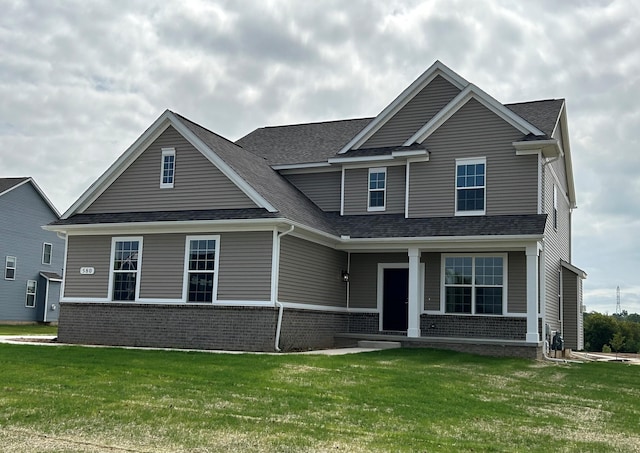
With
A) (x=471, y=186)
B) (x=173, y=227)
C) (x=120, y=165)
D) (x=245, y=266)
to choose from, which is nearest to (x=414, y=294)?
(x=471, y=186)

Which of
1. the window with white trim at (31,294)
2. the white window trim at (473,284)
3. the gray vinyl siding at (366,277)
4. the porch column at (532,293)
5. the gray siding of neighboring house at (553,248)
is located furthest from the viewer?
the window with white trim at (31,294)

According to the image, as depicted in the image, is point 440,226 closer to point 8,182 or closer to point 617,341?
point 617,341

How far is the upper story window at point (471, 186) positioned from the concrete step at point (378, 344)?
13.9 feet

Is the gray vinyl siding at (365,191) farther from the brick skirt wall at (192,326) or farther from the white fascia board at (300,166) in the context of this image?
the brick skirt wall at (192,326)

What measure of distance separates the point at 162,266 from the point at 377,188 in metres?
7.28

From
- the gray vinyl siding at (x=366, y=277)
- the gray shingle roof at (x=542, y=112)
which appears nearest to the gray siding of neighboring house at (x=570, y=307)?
the gray shingle roof at (x=542, y=112)

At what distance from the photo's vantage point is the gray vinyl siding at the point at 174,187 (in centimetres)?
1989

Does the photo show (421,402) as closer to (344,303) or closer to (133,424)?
(133,424)

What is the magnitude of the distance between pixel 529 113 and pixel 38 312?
3098cm

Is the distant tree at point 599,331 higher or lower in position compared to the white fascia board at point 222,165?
lower

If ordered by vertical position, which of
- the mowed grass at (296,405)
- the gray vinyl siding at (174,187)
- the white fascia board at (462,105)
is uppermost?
the white fascia board at (462,105)

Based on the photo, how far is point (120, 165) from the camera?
833 inches

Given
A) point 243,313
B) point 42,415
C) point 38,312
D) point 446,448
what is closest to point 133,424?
point 42,415

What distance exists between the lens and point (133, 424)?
8.52m
